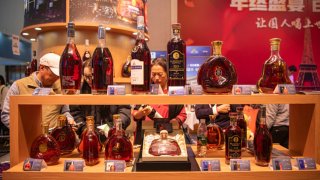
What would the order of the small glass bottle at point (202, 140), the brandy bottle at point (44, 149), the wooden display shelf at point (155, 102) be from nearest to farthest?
the wooden display shelf at point (155, 102) < the brandy bottle at point (44, 149) < the small glass bottle at point (202, 140)

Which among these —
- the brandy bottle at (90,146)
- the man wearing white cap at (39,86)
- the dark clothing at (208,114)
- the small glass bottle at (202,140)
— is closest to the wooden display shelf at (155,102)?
the brandy bottle at (90,146)

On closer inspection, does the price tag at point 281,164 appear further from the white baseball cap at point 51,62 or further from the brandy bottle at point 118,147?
the white baseball cap at point 51,62

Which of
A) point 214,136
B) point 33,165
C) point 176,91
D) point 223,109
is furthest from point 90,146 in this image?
point 223,109

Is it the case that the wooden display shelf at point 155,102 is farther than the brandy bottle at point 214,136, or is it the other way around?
the brandy bottle at point 214,136

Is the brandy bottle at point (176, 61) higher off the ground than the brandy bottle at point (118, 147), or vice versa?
the brandy bottle at point (176, 61)

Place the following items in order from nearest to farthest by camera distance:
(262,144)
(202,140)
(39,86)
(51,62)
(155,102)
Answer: (155,102) → (262,144) → (202,140) → (51,62) → (39,86)

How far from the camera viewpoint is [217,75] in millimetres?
1422

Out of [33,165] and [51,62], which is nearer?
[33,165]

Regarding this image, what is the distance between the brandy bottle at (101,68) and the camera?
1.42 metres

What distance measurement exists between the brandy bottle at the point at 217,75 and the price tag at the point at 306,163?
429mm

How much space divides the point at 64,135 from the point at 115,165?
15.8 inches

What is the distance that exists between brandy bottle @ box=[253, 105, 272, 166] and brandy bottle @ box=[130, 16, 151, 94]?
21.3 inches

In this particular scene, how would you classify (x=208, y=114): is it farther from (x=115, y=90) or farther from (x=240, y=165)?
(x=115, y=90)

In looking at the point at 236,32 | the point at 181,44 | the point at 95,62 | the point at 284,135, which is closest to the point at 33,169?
the point at 95,62
